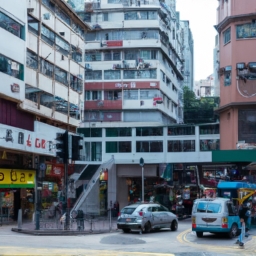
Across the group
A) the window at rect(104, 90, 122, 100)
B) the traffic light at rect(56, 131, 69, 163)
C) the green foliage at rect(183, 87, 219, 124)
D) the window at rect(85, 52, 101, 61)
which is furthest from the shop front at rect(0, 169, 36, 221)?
the green foliage at rect(183, 87, 219, 124)

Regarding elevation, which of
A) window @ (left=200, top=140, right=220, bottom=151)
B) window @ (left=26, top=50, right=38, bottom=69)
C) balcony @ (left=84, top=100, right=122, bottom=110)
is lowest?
window @ (left=200, top=140, right=220, bottom=151)

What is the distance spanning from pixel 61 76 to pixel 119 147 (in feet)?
43.6

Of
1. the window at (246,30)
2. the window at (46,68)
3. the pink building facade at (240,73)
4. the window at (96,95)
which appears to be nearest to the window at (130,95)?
the window at (96,95)

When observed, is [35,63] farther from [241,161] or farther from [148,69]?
[148,69]

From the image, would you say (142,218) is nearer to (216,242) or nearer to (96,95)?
(216,242)

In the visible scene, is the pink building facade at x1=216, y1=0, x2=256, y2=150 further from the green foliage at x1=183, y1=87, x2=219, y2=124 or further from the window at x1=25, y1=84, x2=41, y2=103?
the green foliage at x1=183, y1=87, x2=219, y2=124

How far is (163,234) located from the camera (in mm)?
28641

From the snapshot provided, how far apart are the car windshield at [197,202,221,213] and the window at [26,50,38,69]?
740 inches

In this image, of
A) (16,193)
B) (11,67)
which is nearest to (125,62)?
(16,193)

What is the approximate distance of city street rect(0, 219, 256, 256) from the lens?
19.4 meters

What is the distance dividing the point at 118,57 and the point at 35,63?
81.2 feet

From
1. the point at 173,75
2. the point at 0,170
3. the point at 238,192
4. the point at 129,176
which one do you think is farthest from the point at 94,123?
the point at 238,192

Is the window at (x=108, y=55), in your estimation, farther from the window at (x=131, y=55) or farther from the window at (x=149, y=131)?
the window at (x=149, y=131)

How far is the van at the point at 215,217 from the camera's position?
25.5 m
